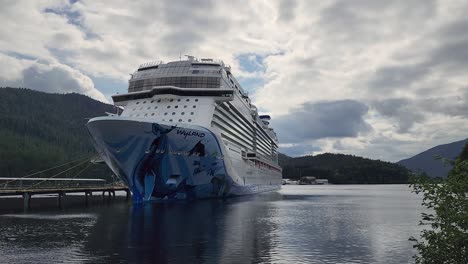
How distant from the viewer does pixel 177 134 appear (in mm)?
52062

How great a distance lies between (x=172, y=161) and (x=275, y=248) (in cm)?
3001

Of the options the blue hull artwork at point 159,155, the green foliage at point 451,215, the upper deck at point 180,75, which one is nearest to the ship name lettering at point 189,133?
the blue hull artwork at point 159,155

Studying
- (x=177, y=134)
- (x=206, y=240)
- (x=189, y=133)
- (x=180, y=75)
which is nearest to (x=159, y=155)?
(x=177, y=134)

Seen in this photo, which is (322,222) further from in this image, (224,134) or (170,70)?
(170,70)

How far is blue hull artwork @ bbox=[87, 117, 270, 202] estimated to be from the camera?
1949 inches

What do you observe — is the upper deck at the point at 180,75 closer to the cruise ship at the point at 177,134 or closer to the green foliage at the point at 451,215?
the cruise ship at the point at 177,134

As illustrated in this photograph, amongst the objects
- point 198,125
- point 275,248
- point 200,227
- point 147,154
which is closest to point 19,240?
point 200,227

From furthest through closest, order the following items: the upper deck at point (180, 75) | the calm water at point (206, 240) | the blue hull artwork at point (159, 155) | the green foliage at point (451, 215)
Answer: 1. the upper deck at point (180, 75)
2. the blue hull artwork at point (159, 155)
3. the calm water at point (206, 240)
4. the green foliage at point (451, 215)

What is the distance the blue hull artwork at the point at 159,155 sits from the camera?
162ft

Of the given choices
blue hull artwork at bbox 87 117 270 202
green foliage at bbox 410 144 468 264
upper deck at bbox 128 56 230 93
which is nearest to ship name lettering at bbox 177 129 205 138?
blue hull artwork at bbox 87 117 270 202

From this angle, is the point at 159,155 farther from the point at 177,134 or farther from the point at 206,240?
the point at 206,240

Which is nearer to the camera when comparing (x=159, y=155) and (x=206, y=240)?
(x=206, y=240)

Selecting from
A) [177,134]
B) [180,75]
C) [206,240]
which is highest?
[180,75]

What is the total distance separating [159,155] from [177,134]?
11.2ft
